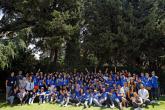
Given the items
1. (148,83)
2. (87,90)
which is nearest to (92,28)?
(87,90)

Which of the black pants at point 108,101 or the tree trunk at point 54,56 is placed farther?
the tree trunk at point 54,56

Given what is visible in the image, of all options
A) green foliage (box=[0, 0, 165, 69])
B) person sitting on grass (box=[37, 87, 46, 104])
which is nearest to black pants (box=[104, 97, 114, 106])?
person sitting on grass (box=[37, 87, 46, 104])

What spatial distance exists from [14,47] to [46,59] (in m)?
5.69

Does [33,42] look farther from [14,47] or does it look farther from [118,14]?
[118,14]

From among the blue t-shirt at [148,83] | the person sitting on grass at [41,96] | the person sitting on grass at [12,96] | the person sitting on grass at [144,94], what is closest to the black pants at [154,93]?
the blue t-shirt at [148,83]

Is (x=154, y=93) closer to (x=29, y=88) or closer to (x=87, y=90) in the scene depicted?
(x=87, y=90)

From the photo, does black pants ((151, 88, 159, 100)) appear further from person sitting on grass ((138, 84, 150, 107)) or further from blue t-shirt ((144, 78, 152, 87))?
person sitting on grass ((138, 84, 150, 107))

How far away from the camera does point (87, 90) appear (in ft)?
62.5

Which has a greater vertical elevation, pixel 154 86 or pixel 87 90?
pixel 154 86

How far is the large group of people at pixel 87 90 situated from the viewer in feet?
58.6

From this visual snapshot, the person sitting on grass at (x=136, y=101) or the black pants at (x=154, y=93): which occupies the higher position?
the black pants at (x=154, y=93)

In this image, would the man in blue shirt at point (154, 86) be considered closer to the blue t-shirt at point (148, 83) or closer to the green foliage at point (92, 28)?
the blue t-shirt at point (148, 83)

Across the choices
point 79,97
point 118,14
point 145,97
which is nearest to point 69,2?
point 118,14

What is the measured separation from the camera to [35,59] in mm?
25312
